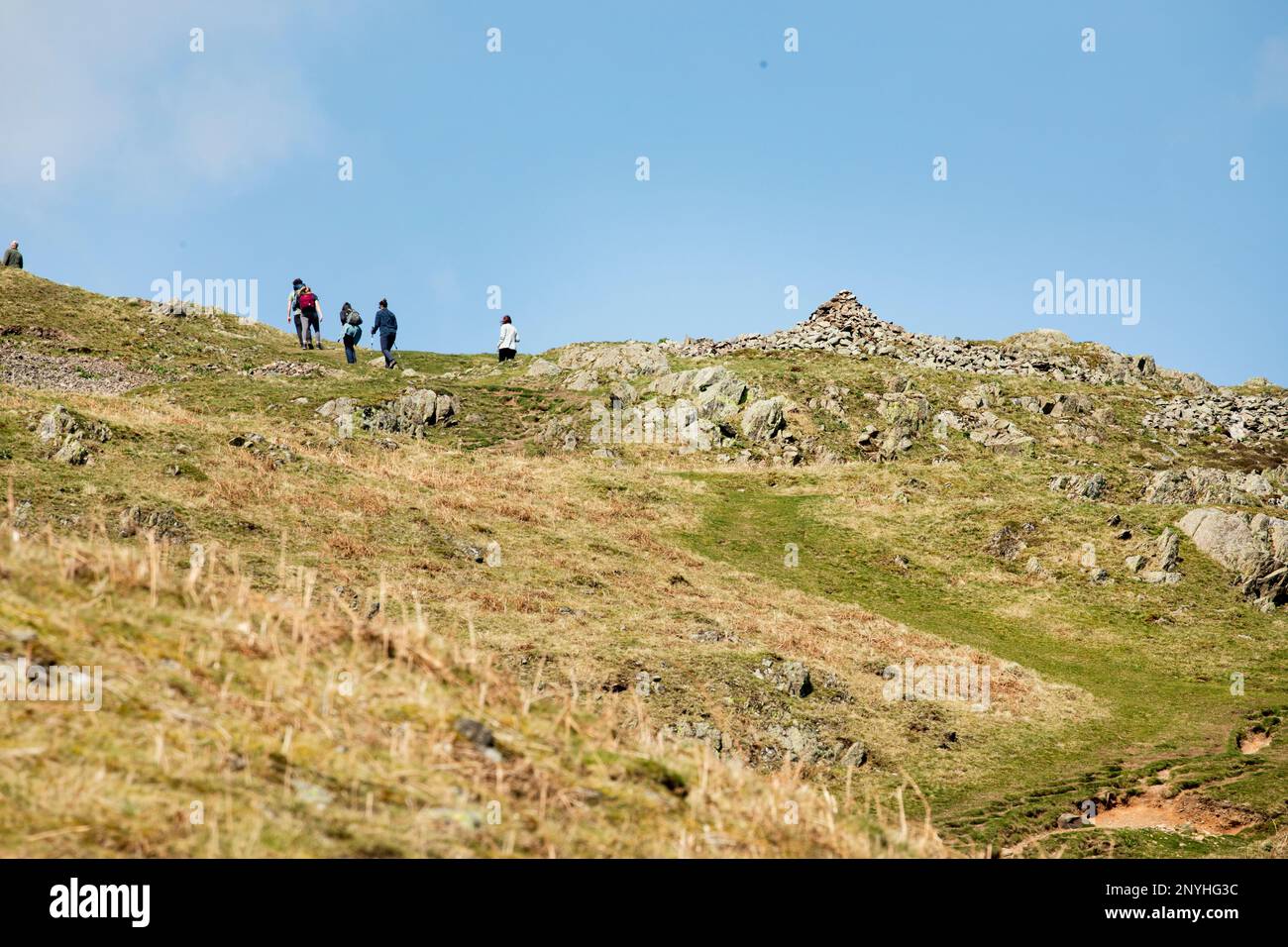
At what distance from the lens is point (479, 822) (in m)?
7.74

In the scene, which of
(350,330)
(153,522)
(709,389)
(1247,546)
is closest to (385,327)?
(350,330)

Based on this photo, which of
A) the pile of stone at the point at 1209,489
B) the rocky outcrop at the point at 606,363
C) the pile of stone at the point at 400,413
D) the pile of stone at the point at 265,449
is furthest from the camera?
the rocky outcrop at the point at 606,363

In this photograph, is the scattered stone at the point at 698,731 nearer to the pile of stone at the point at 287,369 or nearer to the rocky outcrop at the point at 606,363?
the rocky outcrop at the point at 606,363

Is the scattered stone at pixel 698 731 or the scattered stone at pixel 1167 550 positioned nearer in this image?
the scattered stone at pixel 698 731

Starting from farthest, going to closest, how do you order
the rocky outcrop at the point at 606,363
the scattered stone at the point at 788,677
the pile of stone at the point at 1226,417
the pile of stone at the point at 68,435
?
the pile of stone at the point at 1226,417 → the rocky outcrop at the point at 606,363 → the pile of stone at the point at 68,435 → the scattered stone at the point at 788,677

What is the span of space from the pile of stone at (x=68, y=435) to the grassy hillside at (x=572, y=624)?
1.12ft

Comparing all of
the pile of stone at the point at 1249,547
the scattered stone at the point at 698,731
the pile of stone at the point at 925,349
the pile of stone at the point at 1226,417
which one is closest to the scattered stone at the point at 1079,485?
the pile of stone at the point at 1249,547

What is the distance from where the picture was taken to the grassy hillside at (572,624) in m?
8.02

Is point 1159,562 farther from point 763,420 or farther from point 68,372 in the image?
point 68,372

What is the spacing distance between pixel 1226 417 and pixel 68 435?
76243 mm

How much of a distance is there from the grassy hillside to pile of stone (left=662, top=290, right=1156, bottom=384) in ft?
22.6

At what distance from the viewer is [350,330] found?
7000 cm
